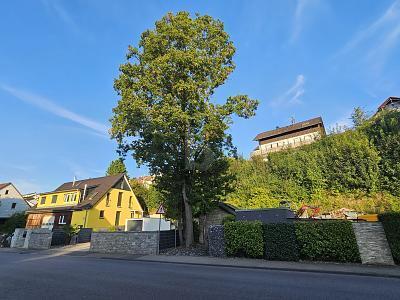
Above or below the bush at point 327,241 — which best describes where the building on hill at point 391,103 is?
above

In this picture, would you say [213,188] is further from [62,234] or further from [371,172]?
[62,234]

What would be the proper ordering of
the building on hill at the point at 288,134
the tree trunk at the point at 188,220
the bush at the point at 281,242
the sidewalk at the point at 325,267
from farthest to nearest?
the building on hill at the point at 288,134, the tree trunk at the point at 188,220, the bush at the point at 281,242, the sidewalk at the point at 325,267

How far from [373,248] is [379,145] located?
48.0 ft

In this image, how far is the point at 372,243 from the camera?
35.0 ft

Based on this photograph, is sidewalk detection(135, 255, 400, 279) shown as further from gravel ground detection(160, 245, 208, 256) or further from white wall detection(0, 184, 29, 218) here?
white wall detection(0, 184, 29, 218)

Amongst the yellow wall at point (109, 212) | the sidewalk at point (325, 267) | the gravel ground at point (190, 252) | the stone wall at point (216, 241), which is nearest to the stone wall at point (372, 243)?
the sidewalk at point (325, 267)

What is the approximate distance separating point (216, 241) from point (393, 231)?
25.5 feet

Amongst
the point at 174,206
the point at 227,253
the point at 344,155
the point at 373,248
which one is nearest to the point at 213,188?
the point at 174,206

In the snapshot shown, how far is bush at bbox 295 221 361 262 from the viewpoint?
1084 cm

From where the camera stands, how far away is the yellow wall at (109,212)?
32.6 meters

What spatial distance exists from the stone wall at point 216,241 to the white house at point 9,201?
158ft

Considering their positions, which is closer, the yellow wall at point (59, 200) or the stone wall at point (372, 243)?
the stone wall at point (372, 243)

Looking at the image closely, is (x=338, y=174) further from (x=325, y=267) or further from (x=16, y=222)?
(x=16, y=222)

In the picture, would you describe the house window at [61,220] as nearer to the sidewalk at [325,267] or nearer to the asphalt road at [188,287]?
the sidewalk at [325,267]
